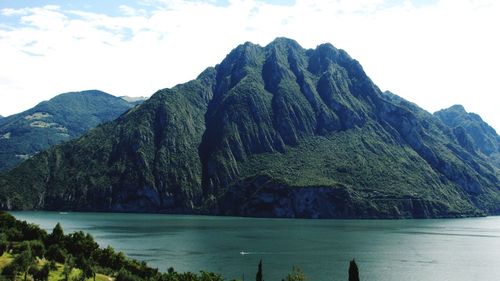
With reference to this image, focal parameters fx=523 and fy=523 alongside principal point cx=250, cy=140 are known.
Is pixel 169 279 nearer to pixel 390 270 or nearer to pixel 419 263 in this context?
pixel 390 270

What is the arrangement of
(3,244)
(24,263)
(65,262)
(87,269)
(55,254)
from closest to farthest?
(24,263) → (87,269) → (3,244) → (65,262) → (55,254)

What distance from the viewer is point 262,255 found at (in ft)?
615

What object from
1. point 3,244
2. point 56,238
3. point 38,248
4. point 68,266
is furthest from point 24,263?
point 56,238

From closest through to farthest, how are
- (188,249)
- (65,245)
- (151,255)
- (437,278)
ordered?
(65,245), (437,278), (151,255), (188,249)

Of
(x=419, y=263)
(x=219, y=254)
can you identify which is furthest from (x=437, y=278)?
(x=219, y=254)

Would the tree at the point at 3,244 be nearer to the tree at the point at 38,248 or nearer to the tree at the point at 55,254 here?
the tree at the point at 38,248

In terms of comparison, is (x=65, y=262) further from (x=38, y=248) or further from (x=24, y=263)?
(x=24, y=263)

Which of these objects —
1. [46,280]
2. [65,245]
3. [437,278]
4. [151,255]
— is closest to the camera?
[46,280]

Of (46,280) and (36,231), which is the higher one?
(36,231)

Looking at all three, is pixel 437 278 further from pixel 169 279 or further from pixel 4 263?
pixel 4 263

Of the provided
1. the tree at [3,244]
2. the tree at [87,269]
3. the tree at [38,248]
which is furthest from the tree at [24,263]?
the tree at [38,248]

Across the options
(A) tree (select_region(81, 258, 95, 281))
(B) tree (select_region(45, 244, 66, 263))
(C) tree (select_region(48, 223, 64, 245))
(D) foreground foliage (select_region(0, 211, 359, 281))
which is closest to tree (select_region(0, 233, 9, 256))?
(D) foreground foliage (select_region(0, 211, 359, 281))

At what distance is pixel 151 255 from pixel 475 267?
111762mm

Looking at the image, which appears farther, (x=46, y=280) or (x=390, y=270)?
(x=390, y=270)
